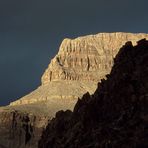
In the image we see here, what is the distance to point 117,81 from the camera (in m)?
110

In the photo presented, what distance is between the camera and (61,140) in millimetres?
118375

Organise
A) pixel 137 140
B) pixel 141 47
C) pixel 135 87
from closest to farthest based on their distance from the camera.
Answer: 1. pixel 137 140
2. pixel 135 87
3. pixel 141 47

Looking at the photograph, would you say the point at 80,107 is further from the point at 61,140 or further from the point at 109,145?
the point at 109,145

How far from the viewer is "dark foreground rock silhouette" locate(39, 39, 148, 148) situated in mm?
101250

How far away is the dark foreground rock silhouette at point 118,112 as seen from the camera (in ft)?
332

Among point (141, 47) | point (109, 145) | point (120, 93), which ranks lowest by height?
point (109, 145)

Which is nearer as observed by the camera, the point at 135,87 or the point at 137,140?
the point at 137,140

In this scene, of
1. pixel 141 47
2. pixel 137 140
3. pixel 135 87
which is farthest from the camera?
pixel 141 47

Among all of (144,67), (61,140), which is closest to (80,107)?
(61,140)

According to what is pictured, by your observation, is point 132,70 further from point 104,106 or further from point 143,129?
point 143,129

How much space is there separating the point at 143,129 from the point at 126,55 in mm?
17946

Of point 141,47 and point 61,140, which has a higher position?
point 141,47

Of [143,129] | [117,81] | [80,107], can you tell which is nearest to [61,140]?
[80,107]

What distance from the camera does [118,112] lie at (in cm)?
10631
